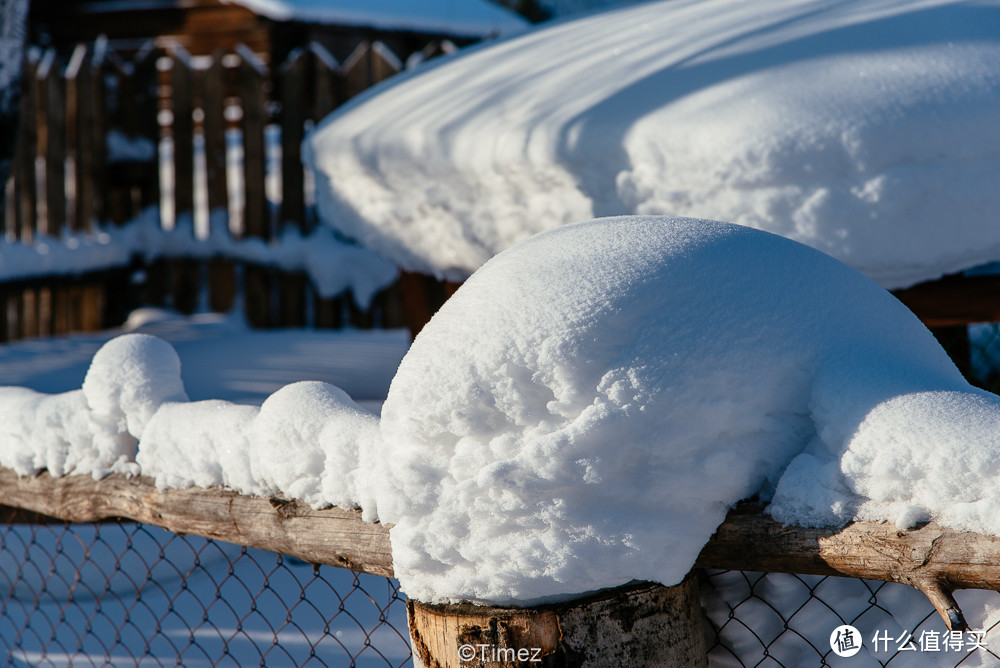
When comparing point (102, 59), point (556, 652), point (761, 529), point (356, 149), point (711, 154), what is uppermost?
point (102, 59)

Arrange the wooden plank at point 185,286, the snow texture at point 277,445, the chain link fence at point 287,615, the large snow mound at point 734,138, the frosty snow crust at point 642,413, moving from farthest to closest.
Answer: the wooden plank at point 185,286
the large snow mound at point 734,138
the snow texture at point 277,445
the chain link fence at point 287,615
the frosty snow crust at point 642,413

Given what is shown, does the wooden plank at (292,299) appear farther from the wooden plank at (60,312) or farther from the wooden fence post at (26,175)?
the wooden fence post at (26,175)

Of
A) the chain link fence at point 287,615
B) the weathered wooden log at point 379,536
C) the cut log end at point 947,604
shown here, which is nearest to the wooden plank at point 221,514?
the weathered wooden log at point 379,536

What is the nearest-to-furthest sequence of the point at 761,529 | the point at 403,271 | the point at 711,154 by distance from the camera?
the point at 761,529
the point at 711,154
the point at 403,271

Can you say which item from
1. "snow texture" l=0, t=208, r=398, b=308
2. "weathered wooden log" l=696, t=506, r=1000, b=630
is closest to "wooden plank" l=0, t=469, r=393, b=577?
"weathered wooden log" l=696, t=506, r=1000, b=630

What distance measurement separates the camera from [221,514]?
164cm

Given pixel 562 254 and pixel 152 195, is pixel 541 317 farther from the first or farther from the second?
pixel 152 195

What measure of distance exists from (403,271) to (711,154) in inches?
64.0

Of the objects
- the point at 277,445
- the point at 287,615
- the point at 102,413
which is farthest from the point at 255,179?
the point at 277,445

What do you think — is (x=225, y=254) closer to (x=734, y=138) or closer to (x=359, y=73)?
(x=359, y=73)

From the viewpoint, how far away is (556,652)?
3.89 feet

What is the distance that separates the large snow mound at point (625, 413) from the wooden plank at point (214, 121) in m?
4.80

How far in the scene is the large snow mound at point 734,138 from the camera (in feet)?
6.89

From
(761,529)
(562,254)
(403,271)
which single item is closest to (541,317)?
(562,254)
